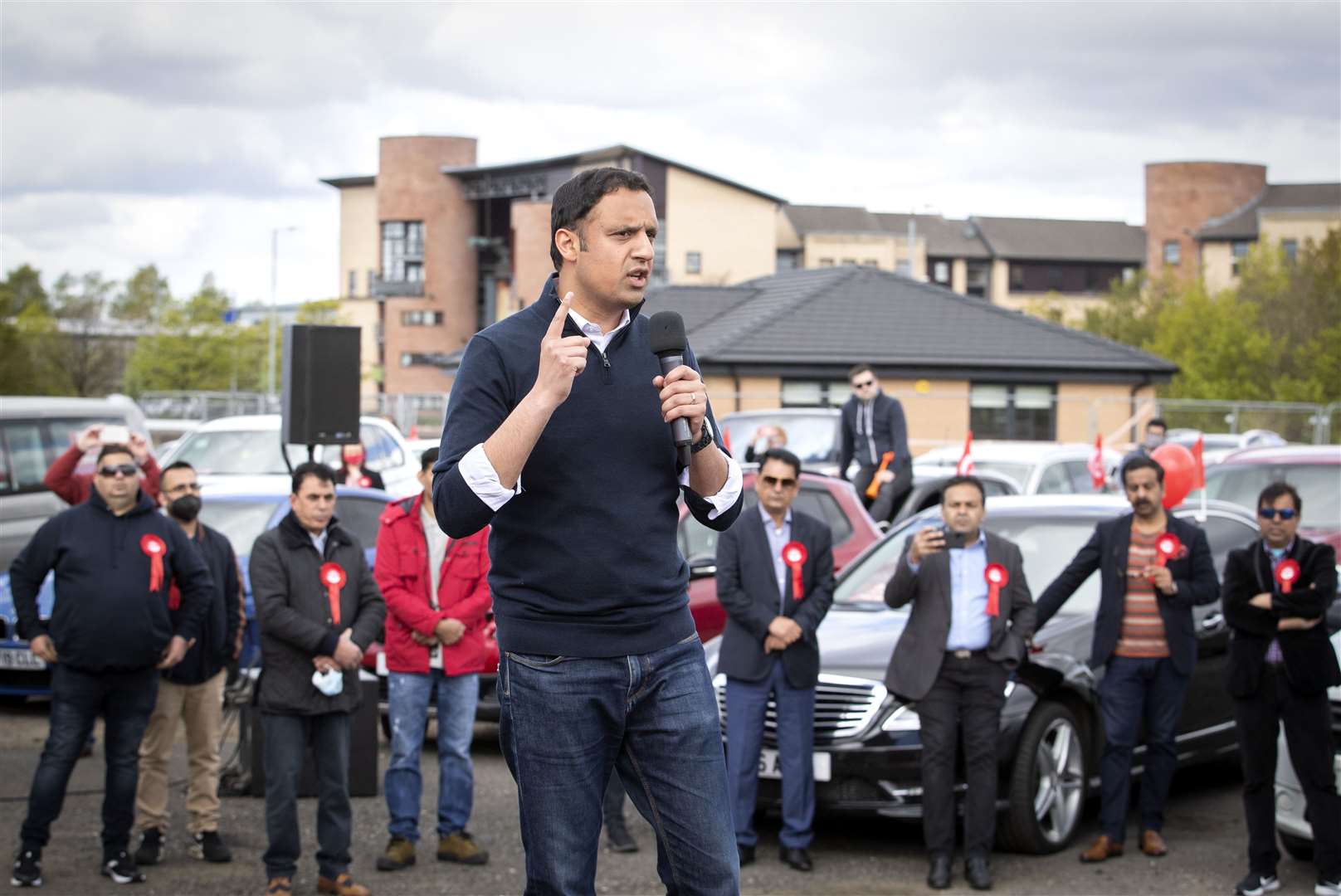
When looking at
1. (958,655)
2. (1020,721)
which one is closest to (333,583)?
(958,655)

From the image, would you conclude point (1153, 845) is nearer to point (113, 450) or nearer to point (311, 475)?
point (311, 475)

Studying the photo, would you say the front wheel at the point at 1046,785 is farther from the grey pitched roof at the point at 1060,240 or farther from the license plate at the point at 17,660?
the grey pitched roof at the point at 1060,240

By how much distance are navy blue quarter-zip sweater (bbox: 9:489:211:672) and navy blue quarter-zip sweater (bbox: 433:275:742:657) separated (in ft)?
14.4

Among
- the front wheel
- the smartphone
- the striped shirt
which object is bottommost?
the front wheel

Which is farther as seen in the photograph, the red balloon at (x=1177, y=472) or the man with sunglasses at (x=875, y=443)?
the man with sunglasses at (x=875, y=443)

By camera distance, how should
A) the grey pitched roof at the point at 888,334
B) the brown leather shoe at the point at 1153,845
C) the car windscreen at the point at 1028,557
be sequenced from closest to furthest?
the brown leather shoe at the point at 1153,845
the car windscreen at the point at 1028,557
the grey pitched roof at the point at 888,334

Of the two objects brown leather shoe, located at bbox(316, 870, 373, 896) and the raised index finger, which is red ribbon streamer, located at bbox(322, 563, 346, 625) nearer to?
brown leather shoe, located at bbox(316, 870, 373, 896)

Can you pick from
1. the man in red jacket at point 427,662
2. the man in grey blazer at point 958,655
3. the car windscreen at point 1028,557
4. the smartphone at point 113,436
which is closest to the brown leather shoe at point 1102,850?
the man in grey blazer at point 958,655

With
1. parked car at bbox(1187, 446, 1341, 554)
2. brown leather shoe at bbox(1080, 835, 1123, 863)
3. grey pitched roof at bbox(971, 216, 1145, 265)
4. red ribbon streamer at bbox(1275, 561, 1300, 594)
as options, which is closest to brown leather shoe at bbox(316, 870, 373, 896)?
brown leather shoe at bbox(1080, 835, 1123, 863)

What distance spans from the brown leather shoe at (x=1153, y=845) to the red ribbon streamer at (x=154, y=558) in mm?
5003

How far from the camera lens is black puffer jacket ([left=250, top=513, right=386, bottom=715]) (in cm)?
741

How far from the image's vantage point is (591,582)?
12.0 feet

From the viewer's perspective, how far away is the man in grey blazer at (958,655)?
25.4 ft

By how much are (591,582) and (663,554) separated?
0.20 m
